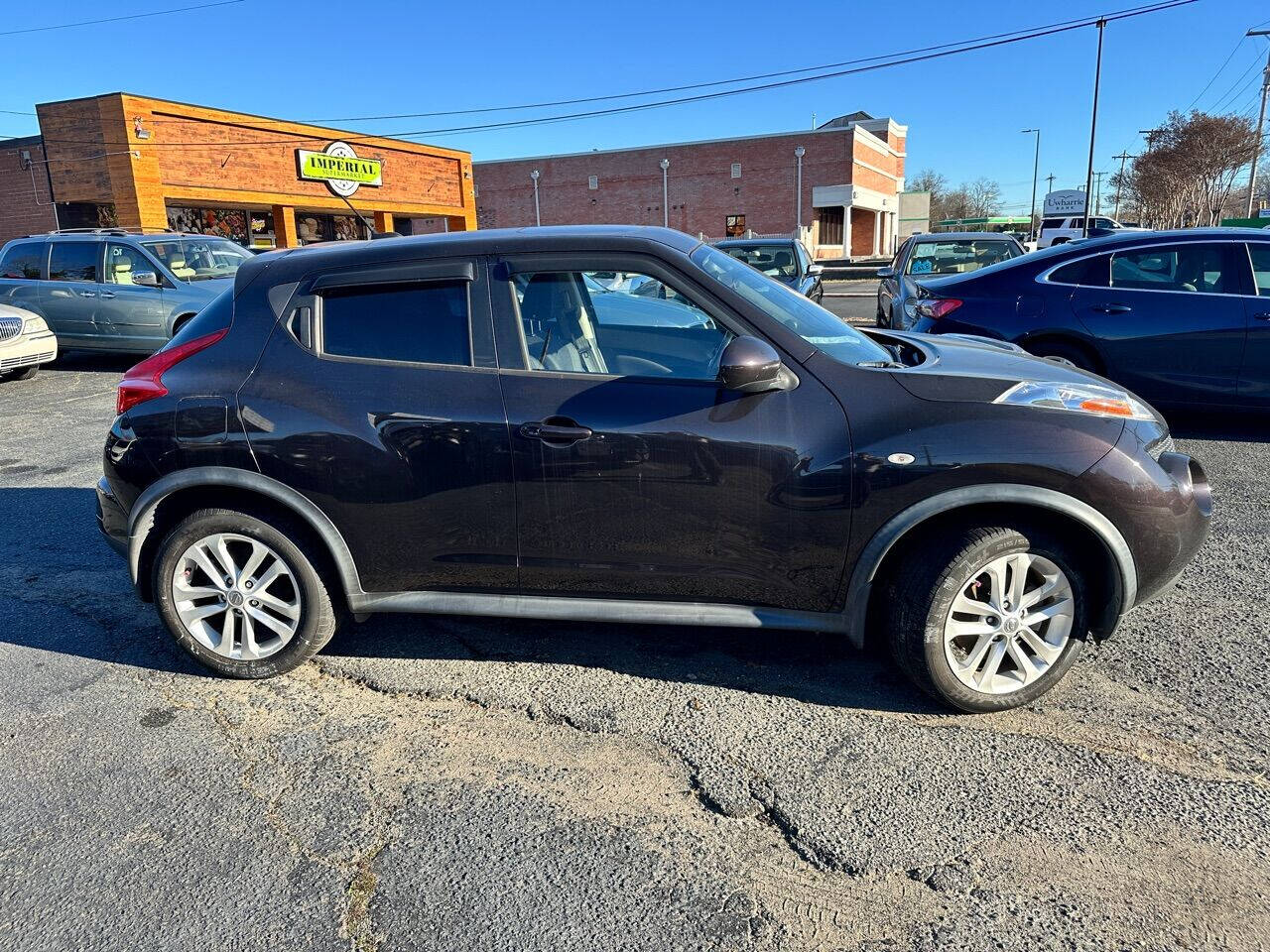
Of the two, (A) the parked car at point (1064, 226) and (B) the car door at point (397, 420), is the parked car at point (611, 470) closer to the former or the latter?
(B) the car door at point (397, 420)

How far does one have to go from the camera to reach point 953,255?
43.0 feet

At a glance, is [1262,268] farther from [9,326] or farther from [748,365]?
[9,326]

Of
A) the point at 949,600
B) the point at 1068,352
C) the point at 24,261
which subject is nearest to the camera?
the point at 949,600

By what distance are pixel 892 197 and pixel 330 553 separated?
221ft

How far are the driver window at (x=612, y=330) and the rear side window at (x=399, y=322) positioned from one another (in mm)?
264

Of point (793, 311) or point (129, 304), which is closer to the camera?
point (793, 311)

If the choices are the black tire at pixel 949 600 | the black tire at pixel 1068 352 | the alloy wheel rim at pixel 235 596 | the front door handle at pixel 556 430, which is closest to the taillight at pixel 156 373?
the alloy wheel rim at pixel 235 596

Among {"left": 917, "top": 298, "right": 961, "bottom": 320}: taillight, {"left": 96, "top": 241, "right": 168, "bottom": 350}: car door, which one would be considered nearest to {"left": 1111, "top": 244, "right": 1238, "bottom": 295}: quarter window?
{"left": 917, "top": 298, "right": 961, "bottom": 320}: taillight

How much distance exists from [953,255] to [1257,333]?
6994mm

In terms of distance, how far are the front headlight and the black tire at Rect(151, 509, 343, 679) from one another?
274 centimetres

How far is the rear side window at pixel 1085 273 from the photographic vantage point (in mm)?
7039

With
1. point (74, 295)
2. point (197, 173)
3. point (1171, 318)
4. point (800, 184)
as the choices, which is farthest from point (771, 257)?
point (800, 184)

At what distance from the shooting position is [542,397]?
3.24 metres

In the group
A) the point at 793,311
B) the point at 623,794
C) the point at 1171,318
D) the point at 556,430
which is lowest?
the point at 623,794
